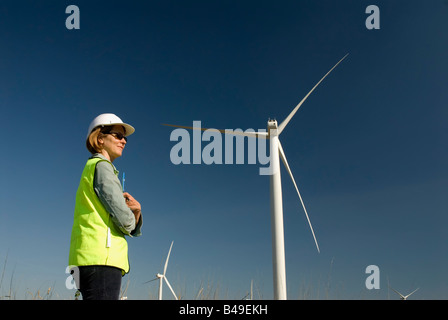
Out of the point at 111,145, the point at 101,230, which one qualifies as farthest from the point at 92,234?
the point at 111,145

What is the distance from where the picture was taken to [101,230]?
164 inches

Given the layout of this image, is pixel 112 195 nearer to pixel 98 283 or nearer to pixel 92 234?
pixel 92 234

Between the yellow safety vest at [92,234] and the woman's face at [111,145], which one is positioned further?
the woman's face at [111,145]

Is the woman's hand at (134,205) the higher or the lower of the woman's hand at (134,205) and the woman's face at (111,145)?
the lower

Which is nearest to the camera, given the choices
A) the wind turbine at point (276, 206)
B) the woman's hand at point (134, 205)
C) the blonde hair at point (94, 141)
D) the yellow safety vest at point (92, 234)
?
the yellow safety vest at point (92, 234)

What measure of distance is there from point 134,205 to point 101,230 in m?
0.54

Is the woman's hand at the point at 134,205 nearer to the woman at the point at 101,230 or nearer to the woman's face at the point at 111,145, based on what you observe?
the woman at the point at 101,230

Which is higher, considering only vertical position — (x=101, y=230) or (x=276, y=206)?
(x=276, y=206)

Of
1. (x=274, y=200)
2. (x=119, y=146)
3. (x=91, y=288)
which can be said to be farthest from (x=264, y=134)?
(x=91, y=288)

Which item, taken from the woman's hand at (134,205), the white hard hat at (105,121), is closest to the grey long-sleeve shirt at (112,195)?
the woman's hand at (134,205)

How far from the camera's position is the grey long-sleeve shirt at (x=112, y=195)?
4.16 m

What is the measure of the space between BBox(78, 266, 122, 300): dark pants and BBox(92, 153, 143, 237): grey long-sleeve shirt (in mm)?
490
